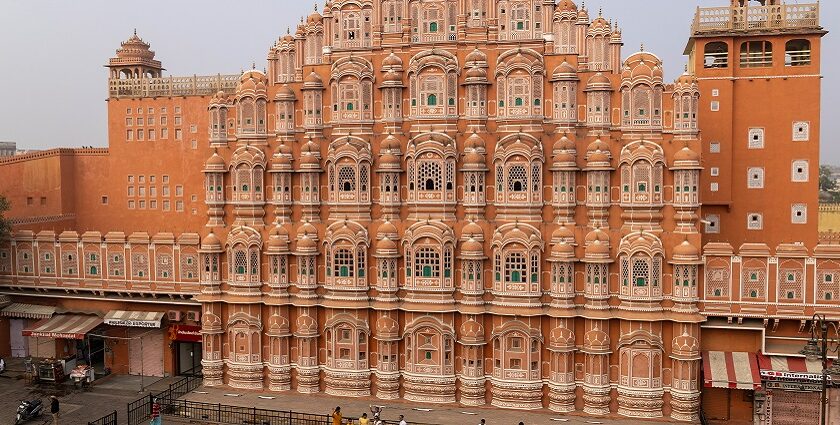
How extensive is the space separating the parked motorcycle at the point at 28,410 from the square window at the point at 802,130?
3734 cm

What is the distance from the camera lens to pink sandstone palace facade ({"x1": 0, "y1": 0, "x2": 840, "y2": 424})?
2903cm

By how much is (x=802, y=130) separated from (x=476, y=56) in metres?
16.2

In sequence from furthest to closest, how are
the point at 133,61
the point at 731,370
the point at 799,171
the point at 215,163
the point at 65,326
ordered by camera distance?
1. the point at 133,61
2. the point at 65,326
3. the point at 215,163
4. the point at 799,171
5. the point at 731,370

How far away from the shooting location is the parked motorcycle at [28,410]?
29.9m

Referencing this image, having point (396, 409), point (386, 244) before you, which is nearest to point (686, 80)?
point (386, 244)

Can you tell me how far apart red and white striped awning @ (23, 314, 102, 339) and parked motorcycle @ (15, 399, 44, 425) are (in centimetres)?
468

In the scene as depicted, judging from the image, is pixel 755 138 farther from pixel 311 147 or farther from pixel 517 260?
pixel 311 147

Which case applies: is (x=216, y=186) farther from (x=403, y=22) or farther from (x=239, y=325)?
(x=403, y=22)

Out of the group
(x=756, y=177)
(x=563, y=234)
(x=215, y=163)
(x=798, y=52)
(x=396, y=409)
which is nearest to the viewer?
(x=563, y=234)

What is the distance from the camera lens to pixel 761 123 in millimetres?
33250

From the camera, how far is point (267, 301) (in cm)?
3241

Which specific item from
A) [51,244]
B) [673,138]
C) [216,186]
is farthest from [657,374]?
[51,244]

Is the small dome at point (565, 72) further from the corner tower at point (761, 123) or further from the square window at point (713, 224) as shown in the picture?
the square window at point (713, 224)

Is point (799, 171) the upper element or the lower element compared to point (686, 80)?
lower
